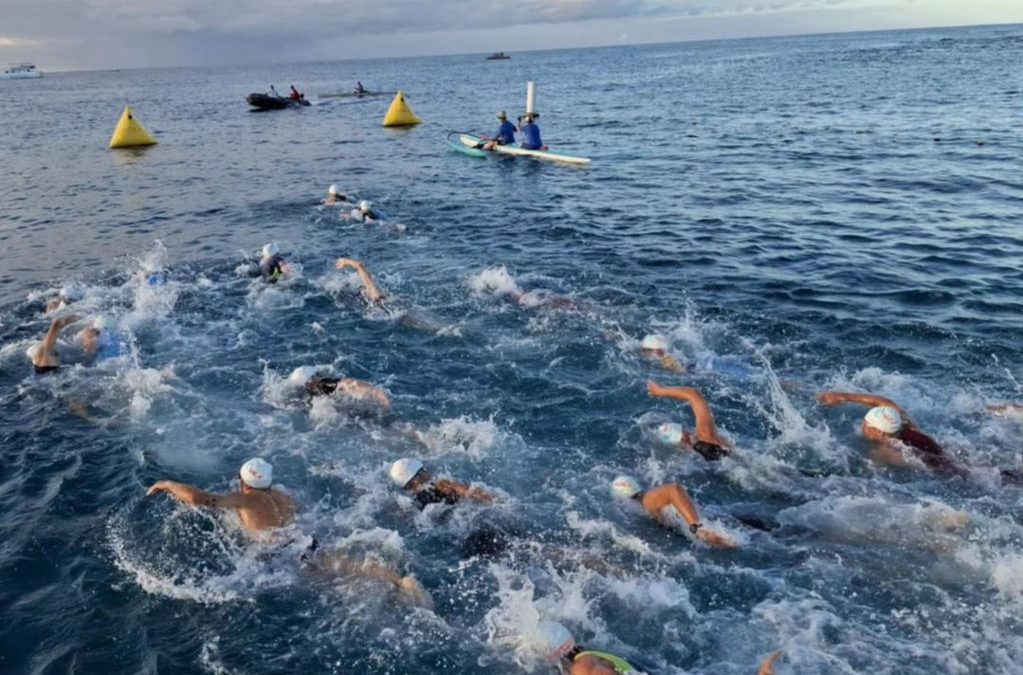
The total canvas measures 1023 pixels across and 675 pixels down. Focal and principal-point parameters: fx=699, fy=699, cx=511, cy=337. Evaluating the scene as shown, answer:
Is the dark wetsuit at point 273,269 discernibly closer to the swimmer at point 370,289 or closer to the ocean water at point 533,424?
A: the ocean water at point 533,424

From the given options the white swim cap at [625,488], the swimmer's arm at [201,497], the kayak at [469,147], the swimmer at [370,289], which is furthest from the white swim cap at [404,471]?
the kayak at [469,147]

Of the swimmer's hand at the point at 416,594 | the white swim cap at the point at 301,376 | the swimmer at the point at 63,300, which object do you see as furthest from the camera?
the swimmer at the point at 63,300

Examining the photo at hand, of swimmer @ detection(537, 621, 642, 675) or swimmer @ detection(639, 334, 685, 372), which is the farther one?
swimmer @ detection(639, 334, 685, 372)

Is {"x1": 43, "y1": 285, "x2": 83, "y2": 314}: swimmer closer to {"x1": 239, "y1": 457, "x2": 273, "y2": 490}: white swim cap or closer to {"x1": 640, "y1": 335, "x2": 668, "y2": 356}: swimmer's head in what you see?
{"x1": 239, "y1": 457, "x2": 273, "y2": 490}: white swim cap

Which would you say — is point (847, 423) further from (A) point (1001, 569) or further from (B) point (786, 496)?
(A) point (1001, 569)

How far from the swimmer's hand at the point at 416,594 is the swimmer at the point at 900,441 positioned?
665cm

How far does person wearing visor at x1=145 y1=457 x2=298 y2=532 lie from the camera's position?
873 cm

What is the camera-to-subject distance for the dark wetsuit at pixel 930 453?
951cm

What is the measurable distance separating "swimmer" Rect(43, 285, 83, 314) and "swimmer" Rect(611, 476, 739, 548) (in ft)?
48.3

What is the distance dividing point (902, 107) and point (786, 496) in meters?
43.8

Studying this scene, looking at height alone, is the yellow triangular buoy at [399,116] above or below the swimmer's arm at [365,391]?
above

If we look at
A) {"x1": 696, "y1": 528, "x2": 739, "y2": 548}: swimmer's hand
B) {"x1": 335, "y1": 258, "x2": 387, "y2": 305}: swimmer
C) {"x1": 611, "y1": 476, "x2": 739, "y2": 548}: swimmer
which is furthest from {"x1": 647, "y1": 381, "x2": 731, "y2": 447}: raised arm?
{"x1": 335, "y1": 258, "x2": 387, "y2": 305}: swimmer

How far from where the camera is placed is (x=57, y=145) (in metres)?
46.6

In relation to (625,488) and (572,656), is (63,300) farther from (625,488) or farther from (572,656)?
(572,656)
